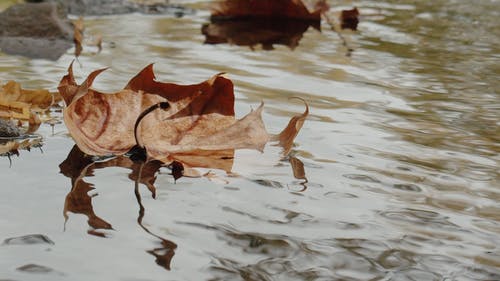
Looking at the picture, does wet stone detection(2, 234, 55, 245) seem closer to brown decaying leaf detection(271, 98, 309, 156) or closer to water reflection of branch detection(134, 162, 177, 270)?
water reflection of branch detection(134, 162, 177, 270)

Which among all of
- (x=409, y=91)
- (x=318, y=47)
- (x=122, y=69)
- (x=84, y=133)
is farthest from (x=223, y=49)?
(x=84, y=133)

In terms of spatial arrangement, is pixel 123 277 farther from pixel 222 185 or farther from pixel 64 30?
pixel 64 30

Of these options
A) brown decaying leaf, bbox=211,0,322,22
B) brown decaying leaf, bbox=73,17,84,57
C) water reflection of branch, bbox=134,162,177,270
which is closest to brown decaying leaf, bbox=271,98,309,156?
water reflection of branch, bbox=134,162,177,270

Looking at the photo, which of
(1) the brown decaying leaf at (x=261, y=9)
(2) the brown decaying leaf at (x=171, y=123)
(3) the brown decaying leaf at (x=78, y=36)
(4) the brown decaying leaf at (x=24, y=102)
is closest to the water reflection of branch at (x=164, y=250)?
(2) the brown decaying leaf at (x=171, y=123)

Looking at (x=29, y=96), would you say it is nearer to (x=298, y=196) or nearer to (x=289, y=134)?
(x=289, y=134)

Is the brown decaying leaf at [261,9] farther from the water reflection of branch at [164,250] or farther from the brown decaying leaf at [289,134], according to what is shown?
the water reflection of branch at [164,250]

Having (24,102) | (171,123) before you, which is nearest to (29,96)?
(24,102)
